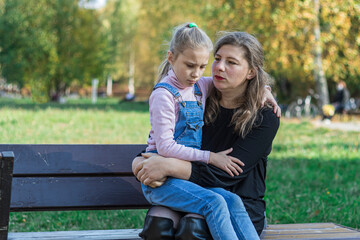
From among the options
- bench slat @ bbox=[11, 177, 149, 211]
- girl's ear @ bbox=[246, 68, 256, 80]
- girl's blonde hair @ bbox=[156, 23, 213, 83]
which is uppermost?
girl's blonde hair @ bbox=[156, 23, 213, 83]

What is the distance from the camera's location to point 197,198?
2516 millimetres

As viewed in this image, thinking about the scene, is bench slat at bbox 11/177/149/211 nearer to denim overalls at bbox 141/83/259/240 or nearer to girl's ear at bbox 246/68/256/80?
denim overalls at bbox 141/83/259/240

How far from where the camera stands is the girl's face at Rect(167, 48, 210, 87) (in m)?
2.68

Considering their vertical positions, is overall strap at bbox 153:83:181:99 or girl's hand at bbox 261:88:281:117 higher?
overall strap at bbox 153:83:181:99

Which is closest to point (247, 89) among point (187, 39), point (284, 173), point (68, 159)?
point (187, 39)

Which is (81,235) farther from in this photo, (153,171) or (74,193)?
(153,171)

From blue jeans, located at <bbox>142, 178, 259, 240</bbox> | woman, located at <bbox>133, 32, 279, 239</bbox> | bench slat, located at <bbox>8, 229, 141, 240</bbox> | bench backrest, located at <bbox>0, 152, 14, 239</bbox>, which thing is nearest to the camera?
bench backrest, located at <bbox>0, 152, 14, 239</bbox>

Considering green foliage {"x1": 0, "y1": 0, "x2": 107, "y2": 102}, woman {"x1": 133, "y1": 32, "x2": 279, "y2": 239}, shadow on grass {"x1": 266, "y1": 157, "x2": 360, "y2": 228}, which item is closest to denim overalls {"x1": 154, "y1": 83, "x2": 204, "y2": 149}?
woman {"x1": 133, "y1": 32, "x2": 279, "y2": 239}

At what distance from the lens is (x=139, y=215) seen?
4.93m

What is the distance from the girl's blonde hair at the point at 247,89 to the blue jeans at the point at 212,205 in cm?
41

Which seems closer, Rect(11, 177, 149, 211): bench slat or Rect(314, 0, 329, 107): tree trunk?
Rect(11, 177, 149, 211): bench slat

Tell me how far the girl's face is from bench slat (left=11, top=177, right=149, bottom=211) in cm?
86

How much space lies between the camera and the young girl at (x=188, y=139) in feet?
8.19

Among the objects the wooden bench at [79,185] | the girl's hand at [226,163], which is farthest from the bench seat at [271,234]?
the girl's hand at [226,163]
